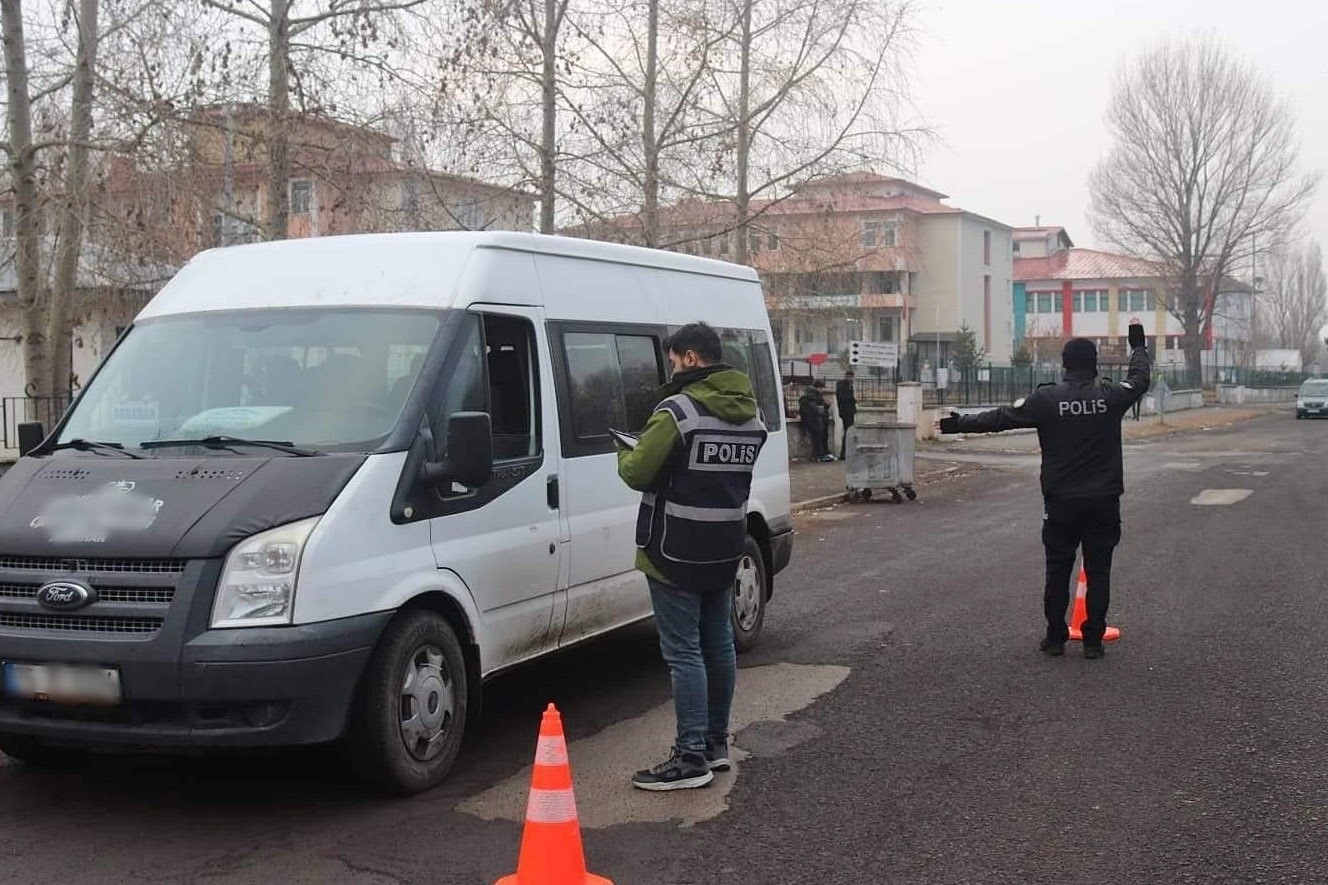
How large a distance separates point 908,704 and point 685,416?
95.2 inches

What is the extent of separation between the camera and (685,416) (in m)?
5.36

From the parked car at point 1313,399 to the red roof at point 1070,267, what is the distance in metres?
44.9

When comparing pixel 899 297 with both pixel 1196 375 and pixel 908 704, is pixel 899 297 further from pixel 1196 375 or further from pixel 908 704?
pixel 908 704

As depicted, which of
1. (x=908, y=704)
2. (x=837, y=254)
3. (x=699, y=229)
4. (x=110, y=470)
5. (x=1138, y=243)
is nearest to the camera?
(x=110, y=470)

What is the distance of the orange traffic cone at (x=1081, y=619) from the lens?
8203 mm

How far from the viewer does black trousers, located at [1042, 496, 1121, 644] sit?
7.76m

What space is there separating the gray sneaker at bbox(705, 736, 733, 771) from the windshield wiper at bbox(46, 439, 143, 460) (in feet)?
8.67

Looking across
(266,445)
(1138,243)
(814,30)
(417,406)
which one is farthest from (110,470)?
(1138,243)

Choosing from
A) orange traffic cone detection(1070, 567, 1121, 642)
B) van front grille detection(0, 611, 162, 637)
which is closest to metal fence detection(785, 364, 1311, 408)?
orange traffic cone detection(1070, 567, 1121, 642)

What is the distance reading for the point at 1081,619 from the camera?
28.5 feet

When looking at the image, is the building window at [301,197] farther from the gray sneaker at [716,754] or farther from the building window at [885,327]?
the building window at [885,327]

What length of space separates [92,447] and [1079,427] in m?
5.28

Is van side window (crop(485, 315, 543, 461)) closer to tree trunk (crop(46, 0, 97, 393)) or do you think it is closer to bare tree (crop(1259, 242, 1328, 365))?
tree trunk (crop(46, 0, 97, 393))

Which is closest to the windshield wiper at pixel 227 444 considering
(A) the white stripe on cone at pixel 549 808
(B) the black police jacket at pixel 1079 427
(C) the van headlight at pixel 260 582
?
(C) the van headlight at pixel 260 582
